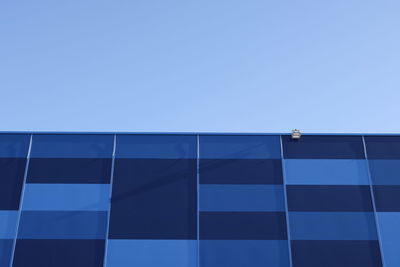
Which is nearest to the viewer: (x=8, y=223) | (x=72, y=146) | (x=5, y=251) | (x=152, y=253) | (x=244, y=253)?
(x=5, y=251)

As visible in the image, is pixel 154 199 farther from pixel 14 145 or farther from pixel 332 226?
pixel 332 226

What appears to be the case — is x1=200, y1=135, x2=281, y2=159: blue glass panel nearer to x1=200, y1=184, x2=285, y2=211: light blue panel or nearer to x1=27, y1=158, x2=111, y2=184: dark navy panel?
x1=200, y1=184, x2=285, y2=211: light blue panel

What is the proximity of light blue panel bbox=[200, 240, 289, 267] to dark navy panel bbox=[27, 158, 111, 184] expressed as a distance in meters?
5.49

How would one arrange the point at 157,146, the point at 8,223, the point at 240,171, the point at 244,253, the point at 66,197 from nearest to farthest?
1. the point at 244,253
2. the point at 8,223
3. the point at 66,197
4. the point at 240,171
5. the point at 157,146

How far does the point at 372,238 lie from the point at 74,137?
1406 cm

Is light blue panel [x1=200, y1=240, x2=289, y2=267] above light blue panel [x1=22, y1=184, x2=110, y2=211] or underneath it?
underneath

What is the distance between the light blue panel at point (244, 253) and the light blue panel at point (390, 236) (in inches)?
165

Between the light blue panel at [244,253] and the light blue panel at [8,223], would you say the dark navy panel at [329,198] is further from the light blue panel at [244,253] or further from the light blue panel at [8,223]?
the light blue panel at [8,223]

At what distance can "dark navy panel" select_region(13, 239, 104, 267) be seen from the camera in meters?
17.4

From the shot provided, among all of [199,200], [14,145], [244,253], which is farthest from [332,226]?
[14,145]

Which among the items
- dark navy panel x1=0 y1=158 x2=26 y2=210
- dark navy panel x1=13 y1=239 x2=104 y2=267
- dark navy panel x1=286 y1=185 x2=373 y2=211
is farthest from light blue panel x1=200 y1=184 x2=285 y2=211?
dark navy panel x1=0 y1=158 x2=26 y2=210

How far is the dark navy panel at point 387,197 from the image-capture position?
61.3 feet

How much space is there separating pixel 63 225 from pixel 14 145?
4587 mm

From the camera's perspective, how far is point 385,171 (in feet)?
63.8
